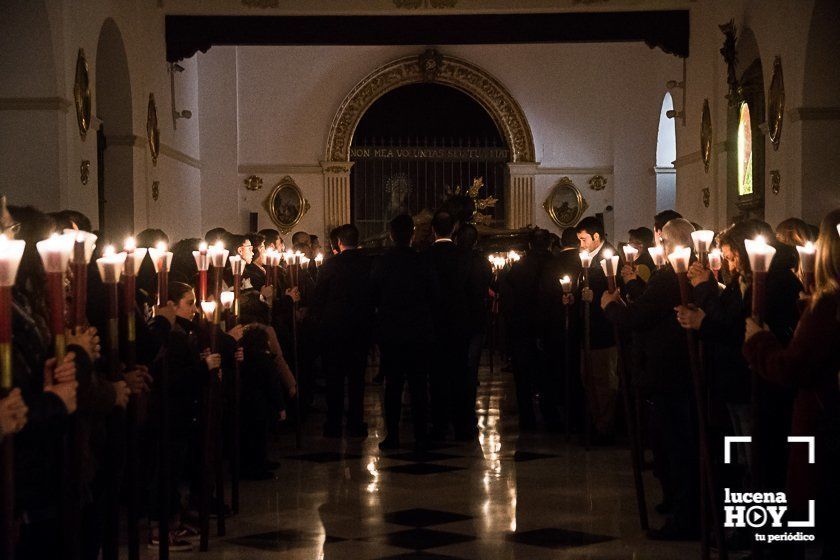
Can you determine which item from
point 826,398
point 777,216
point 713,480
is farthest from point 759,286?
point 777,216

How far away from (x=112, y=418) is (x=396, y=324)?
17.1 ft

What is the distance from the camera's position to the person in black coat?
11.2 metres

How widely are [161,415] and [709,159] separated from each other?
12.6 meters

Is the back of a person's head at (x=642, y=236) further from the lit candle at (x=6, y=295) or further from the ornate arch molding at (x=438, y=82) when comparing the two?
the ornate arch molding at (x=438, y=82)

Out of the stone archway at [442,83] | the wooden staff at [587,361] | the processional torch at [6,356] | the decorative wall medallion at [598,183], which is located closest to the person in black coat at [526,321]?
the wooden staff at [587,361]

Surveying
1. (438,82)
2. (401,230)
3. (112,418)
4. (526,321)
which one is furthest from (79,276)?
(438,82)

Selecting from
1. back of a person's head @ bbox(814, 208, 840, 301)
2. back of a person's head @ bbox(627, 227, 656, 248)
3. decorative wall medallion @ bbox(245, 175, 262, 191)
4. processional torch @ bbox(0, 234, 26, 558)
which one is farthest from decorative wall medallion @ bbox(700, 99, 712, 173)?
processional torch @ bbox(0, 234, 26, 558)

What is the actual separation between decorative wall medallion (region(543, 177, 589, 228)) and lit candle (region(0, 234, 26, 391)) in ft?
77.6

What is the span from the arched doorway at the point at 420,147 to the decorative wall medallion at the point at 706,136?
9.13 m

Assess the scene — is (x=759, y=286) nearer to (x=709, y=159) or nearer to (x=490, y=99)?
(x=709, y=159)

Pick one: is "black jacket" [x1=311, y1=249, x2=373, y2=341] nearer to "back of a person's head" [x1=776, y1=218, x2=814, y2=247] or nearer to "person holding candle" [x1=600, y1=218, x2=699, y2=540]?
"person holding candle" [x1=600, y1=218, x2=699, y2=540]

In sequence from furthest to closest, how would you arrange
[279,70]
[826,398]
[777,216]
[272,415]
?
[279,70], [777,216], [272,415], [826,398]

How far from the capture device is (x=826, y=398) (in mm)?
4441

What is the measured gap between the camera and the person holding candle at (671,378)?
6625 mm
